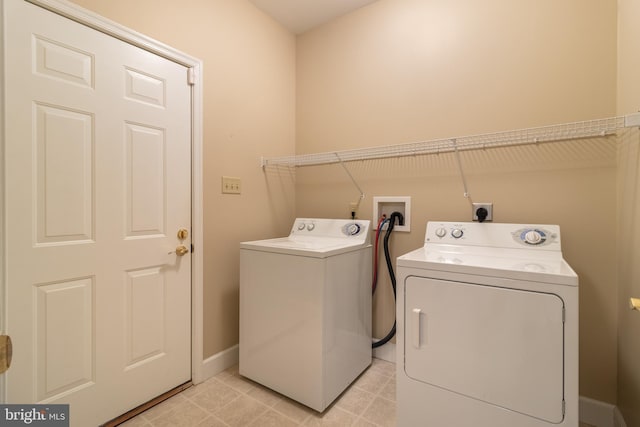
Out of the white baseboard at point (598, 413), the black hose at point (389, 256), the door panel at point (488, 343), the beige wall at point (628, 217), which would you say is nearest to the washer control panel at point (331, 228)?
the black hose at point (389, 256)

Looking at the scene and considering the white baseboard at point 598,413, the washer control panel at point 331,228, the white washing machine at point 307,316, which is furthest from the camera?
the washer control panel at point 331,228

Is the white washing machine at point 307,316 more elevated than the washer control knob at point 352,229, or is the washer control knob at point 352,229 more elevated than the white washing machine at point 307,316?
the washer control knob at point 352,229

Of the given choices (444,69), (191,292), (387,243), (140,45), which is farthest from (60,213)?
(444,69)

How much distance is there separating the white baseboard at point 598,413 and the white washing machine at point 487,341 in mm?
807

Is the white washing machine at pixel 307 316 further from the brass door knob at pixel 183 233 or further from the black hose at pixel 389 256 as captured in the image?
the brass door knob at pixel 183 233

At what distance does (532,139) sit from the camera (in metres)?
1.58

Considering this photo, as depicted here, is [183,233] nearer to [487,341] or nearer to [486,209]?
[487,341]

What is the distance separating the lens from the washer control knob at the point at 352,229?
1981 millimetres

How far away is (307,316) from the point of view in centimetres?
155

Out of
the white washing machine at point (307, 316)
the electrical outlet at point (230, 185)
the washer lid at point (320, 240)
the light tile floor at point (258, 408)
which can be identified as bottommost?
the light tile floor at point (258, 408)

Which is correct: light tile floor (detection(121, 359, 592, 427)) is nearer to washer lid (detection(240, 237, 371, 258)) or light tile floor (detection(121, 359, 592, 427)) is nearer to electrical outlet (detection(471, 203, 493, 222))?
washer lid (detection(240, 237, 371, 258))

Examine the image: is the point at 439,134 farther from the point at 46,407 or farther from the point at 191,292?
the point at 46,407

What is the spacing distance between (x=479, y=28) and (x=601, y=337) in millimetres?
1851

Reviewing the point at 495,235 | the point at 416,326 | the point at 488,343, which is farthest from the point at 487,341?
the point at 495,235
